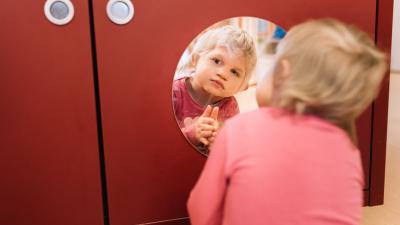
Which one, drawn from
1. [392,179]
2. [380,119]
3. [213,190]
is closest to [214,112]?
[213,190]

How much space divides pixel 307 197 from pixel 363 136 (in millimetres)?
643

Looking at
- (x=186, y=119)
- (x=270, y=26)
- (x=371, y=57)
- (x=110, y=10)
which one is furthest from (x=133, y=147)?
(x=371, y=57)

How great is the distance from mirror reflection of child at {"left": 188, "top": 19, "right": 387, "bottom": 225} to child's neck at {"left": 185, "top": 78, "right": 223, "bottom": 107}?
14.4 inches

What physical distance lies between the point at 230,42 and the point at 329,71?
1.42 feet

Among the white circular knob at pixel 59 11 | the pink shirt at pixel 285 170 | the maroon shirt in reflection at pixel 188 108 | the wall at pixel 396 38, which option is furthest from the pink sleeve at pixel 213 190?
the wall at pixel 396 38

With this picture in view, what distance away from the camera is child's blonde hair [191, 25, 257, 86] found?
3.32 ft

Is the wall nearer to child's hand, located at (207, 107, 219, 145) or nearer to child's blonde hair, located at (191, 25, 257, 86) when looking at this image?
child's blonde hair, located at (191, 25, 257, 86)

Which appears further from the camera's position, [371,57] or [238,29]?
[238,29]

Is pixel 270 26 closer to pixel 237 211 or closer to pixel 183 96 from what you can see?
pixel 183 96

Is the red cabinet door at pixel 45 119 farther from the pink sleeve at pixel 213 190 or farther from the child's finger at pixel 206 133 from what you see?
the pink sleeve at pixel 213 190

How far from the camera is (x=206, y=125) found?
105 cm

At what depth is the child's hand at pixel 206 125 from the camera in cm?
105

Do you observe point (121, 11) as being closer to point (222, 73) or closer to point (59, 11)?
point (59, 11)

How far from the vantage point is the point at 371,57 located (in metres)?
0.64
